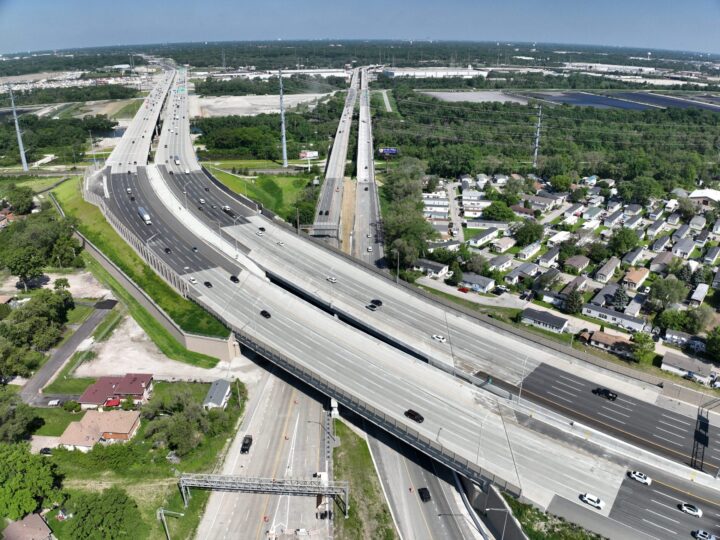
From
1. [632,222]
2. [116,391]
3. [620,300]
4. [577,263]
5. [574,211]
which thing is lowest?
[116,391]

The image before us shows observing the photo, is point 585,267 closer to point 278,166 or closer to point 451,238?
point 451,238

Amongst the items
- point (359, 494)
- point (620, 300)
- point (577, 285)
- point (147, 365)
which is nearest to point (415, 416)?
point (359, 494)

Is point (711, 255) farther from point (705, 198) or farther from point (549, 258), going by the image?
point (705, 198)

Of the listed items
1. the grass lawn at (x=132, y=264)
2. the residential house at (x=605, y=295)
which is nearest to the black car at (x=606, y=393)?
the residential house at (x=605, y=295)

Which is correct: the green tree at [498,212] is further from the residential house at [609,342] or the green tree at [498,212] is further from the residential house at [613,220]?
the residential house at [609,342]

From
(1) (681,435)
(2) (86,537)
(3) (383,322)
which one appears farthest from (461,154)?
(2) (86,537)

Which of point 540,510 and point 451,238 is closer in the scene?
point 540,510

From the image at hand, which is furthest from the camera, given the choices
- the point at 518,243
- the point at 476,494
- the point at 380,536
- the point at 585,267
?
the point at 518,243
